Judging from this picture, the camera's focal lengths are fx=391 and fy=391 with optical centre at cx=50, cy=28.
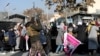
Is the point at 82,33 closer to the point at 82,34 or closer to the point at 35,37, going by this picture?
the point at 82,34

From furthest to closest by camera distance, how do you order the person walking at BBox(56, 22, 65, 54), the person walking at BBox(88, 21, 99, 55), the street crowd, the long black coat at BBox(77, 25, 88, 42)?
the person walking at BBox(56, 22, 65, 54) → the long black coat at BBox(77, 25, 88, 42) → the person walking at BBox(88, 21, 99, 55) → the street crowd

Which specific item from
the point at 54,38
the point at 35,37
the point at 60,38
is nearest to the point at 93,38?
the point at 60,38

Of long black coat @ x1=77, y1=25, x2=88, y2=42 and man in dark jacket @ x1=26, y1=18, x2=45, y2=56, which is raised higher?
man in dark jacket @ x1=26, y1=18, x2=45, y2=56

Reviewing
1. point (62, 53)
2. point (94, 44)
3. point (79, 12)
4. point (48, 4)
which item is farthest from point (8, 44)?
point (79, 12)

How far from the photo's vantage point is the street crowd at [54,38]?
14.9m

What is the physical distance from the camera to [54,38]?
2195cm

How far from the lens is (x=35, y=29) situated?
48.8ft

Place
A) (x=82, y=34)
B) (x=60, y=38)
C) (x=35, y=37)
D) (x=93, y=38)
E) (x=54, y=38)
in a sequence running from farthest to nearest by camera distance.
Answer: (x=54, y=38)
(x=60, y=38)
(x=82, y=34)
(x=93, y=38)
(x=35, y=37)

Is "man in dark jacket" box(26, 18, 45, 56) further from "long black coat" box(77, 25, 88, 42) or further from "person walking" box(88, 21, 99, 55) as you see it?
"long black coat" box(77, 25, 88, 42)

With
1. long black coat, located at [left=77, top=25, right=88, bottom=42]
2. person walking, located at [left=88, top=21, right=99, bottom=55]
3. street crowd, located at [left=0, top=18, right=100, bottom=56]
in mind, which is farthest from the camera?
long black coat, located at [left=77, top=25, right=88, bottom=42]

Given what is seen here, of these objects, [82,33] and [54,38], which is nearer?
[82,33]

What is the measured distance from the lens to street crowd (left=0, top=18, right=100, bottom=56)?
14.9 metres

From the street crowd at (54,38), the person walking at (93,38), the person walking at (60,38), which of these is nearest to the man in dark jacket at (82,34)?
the street crowd at (54,38)

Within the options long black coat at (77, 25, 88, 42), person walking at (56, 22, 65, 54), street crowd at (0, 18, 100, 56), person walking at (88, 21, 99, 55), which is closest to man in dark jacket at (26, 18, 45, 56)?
street crowd at (0, 18, 100, 56)
